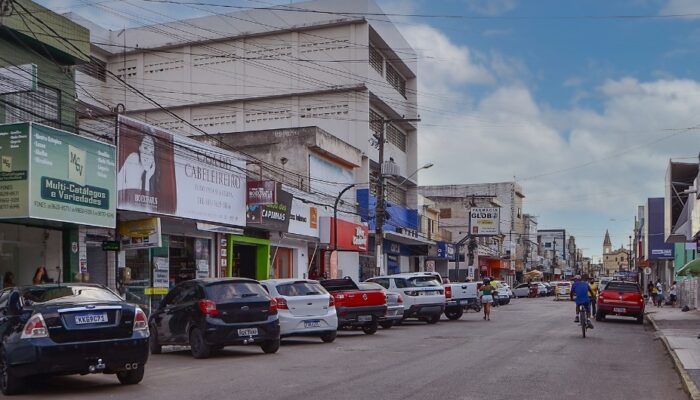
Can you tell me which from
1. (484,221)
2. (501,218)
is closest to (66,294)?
(484,221)

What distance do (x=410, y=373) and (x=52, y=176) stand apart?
9983 millimetres

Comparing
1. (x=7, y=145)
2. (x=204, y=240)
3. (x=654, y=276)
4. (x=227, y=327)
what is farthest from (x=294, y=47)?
(x=654, y=276)

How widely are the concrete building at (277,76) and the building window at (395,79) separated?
0.20 metres

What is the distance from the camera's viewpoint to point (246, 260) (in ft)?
108

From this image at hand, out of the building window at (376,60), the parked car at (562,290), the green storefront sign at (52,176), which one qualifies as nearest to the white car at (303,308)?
the green storefront sign at (52,176)

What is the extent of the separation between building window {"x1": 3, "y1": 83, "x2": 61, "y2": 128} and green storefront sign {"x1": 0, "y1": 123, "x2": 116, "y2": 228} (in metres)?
1.21

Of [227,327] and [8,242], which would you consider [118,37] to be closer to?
[8,242]

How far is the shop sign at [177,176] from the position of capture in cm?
2280

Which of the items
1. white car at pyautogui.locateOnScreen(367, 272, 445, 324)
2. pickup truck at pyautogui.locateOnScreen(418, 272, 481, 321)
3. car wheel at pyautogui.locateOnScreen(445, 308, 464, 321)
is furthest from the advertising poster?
car wheel at pyautogui.locateOnScreen(445, 308, 464, 321)

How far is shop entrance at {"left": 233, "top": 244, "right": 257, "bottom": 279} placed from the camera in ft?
107

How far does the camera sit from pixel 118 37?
54.3m

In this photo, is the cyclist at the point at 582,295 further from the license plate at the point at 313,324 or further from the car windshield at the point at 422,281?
the license plate at the point at 313,324

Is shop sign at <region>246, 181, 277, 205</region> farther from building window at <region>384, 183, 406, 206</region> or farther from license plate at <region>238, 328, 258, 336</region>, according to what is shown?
building window at <region>384, 183, 406, 206</region>

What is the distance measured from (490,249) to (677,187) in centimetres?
4141
